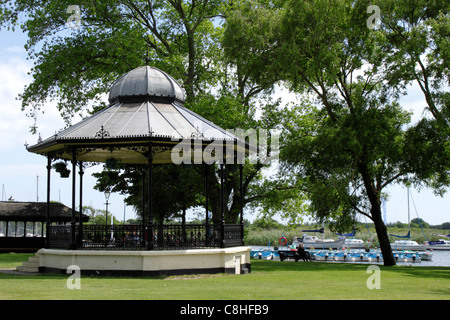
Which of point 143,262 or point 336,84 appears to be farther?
point 336,84

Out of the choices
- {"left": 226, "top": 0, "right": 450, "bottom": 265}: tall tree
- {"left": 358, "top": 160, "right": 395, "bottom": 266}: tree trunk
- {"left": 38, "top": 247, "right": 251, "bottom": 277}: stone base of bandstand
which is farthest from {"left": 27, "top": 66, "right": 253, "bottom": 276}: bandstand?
{"left": 358, "top": 160, "right": 395, "bottom": 266}: tree trunk

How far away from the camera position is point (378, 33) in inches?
1067

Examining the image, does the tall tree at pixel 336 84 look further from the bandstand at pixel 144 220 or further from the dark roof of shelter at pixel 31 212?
the dark roof of shelter at pixel 31 212

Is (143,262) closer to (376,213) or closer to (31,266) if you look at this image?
(31,266)

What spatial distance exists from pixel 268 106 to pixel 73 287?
24296mm

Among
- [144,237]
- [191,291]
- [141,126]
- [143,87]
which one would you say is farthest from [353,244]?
[191,291]

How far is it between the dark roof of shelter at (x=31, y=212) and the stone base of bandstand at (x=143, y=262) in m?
19.2

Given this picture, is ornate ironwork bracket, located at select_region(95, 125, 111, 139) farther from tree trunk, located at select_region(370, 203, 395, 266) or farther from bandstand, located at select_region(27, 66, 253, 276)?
tree trunk, located at select_region(370, 203, 395, 266)

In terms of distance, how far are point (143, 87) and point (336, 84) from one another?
13010 millimetres

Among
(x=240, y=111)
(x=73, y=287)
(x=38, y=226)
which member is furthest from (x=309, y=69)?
(x=38, y=226)

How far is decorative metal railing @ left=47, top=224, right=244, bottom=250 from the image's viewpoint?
18.5 meters

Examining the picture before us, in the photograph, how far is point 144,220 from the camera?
746 inches

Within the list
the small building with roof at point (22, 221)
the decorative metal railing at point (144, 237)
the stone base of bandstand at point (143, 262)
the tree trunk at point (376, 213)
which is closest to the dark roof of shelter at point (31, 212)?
the small building with roof at point (22, 221)

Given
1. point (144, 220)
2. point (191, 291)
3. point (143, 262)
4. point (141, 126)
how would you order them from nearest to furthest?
point (191, 291) < point (143, 262) < point (141, 126) < point (144, 220)
